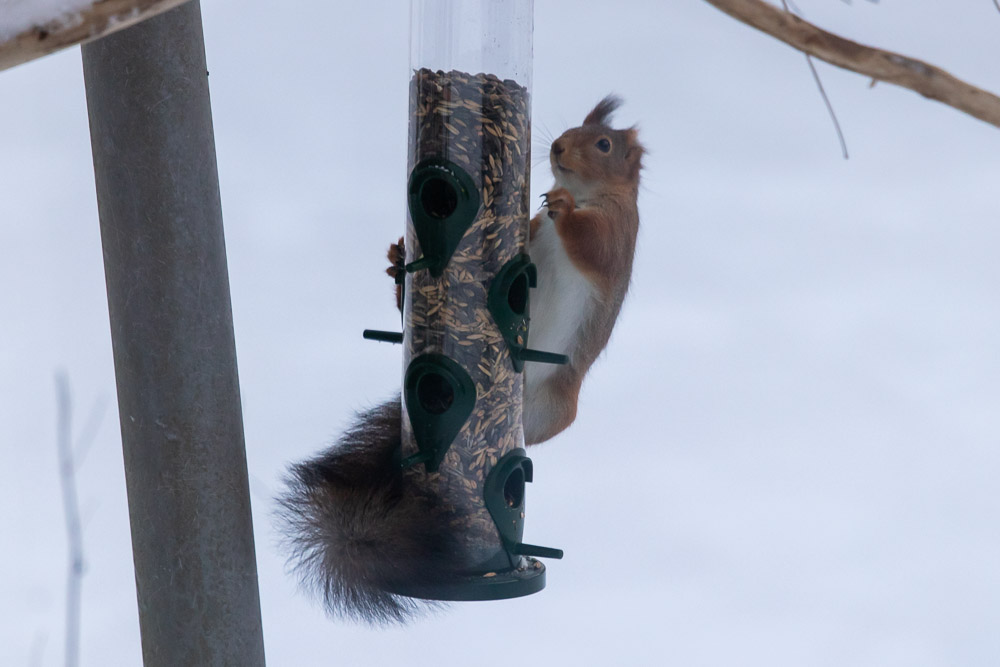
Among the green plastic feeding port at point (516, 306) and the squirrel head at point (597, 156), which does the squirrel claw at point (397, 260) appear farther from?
the squirrel head at point (597, 156)

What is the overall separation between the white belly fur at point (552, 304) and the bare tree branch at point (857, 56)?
96cm

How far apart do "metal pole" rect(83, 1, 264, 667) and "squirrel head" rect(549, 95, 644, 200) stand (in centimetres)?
71

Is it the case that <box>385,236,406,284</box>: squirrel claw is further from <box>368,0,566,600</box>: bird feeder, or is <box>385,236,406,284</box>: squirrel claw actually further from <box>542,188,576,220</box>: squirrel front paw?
<box>542,188,576,220</box>: squirrel front paw

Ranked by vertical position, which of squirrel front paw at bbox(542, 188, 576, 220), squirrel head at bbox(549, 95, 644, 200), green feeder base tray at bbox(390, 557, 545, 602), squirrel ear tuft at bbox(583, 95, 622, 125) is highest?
squirrel ear tuft at bbox(583, 95, 622, 125)

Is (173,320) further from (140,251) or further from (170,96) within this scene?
(170,96)

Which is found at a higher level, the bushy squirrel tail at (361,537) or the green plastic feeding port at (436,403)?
the green plastic feeding port at (436,403)

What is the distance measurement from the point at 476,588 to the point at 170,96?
895 millimetres

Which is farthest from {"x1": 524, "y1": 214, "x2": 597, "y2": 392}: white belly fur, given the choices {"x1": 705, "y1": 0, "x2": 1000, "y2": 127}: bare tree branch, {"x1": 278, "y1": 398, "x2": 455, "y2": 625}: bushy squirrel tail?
{"x1": 705, "y1": 0, "x2": 1000, "y2": 127}: bare tree branch

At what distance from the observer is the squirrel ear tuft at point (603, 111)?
2139 mm

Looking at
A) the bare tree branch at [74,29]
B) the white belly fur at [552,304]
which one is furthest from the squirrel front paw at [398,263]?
the bare tree branch at [74,29]

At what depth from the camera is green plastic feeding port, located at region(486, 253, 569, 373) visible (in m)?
1.78

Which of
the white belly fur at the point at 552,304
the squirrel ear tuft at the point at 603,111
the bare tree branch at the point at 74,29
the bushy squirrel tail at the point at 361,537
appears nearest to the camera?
the bare tree branch at the point at 74,29

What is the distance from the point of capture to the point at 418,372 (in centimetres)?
176

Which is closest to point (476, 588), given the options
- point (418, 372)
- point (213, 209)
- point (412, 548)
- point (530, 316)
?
point (412, 548)
